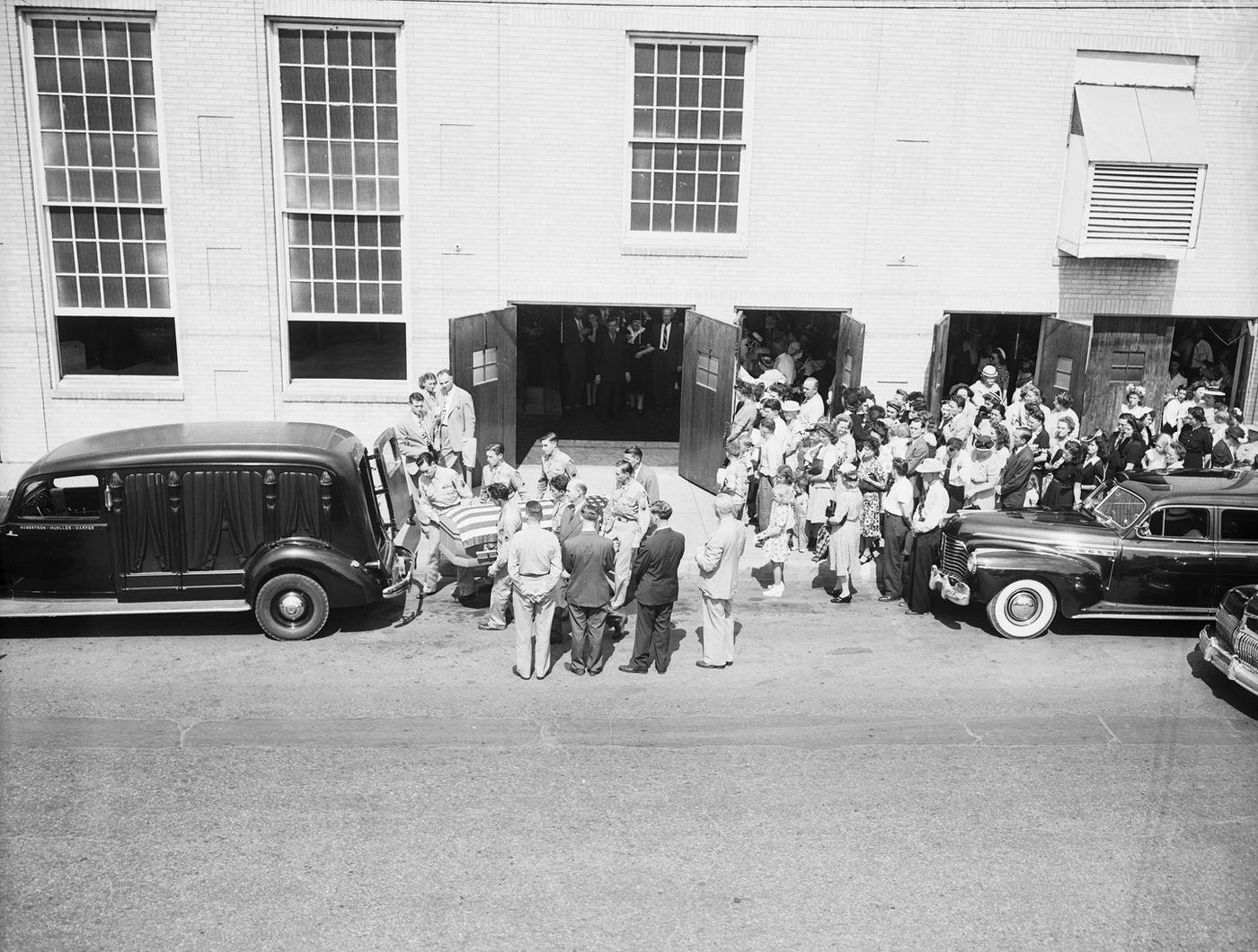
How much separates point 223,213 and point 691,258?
21.4 ft

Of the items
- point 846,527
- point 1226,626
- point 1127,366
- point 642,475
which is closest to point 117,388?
point 642,475

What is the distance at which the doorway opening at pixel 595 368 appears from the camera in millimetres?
19672

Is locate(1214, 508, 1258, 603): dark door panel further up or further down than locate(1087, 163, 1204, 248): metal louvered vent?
further down

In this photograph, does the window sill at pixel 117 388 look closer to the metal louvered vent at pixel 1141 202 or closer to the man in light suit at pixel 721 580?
the man in light suit at pixel 721 580

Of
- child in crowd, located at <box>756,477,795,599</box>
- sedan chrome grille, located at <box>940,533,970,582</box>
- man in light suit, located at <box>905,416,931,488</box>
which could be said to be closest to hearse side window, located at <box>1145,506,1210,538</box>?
sedan chrome grille, located at <box>940,533,970,582</box>

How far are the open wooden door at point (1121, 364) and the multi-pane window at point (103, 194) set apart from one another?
13.5 meters

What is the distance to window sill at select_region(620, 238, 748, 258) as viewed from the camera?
635 inches

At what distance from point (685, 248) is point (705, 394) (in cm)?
212

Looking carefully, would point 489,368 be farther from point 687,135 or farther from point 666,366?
point 666,366

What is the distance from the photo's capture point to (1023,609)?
11.2 meters

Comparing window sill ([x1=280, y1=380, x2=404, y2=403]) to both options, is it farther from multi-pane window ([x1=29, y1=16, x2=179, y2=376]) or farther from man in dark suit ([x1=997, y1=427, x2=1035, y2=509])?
man in dark suit ([x1=997, y1=427, x2=1035, y2=509])

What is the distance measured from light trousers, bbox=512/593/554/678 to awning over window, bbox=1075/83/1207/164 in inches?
416

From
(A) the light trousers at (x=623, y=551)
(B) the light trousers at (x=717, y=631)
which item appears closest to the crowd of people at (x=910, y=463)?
(A) the light trousers at (x=623, y=551)

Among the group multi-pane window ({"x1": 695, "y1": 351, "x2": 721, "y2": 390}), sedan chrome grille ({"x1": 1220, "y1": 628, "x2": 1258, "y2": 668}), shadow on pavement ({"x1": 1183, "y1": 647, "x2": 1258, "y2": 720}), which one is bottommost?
shadow on pavement ({"x1": 1183, "y1": 647, "x2": 1258, "y2": 720})
